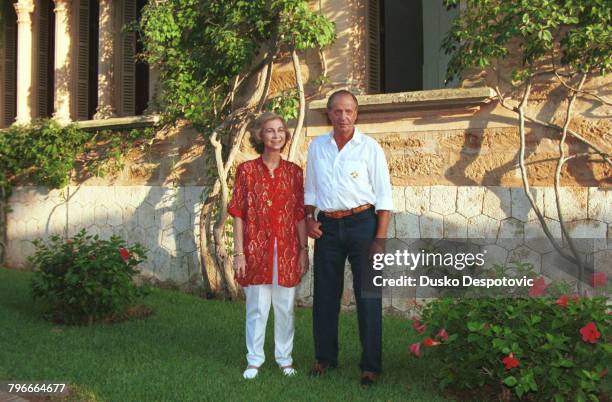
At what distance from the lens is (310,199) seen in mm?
4465

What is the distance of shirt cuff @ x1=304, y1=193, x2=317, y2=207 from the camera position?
445 centimetres

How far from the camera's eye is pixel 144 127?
340 inches

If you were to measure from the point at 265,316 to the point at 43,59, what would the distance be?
26.4ft

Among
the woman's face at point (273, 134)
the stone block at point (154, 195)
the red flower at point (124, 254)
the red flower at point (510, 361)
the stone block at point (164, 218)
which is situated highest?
the woman's face at point (273, 134)

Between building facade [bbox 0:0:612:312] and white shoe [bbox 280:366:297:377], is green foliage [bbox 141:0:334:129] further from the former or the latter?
white shoe [bbox 280:366:297:377]

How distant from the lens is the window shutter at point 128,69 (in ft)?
32.2

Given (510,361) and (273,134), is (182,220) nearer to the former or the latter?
(273,134)

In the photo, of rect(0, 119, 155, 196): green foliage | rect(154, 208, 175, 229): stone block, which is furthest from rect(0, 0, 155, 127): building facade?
rect(154, 208, 175, 229): stone block

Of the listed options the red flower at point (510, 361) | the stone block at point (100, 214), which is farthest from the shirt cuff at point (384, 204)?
the stone block at point (100, 214)

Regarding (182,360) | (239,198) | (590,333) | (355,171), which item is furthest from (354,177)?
(182,360)

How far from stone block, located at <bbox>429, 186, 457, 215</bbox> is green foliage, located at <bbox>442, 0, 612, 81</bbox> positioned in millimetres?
1089

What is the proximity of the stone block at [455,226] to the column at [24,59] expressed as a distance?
6628 millimetres

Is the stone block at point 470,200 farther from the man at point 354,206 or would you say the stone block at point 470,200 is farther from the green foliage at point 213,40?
the man at point 354,206

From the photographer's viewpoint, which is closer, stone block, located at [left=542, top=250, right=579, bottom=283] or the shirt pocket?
the shirt pocket
